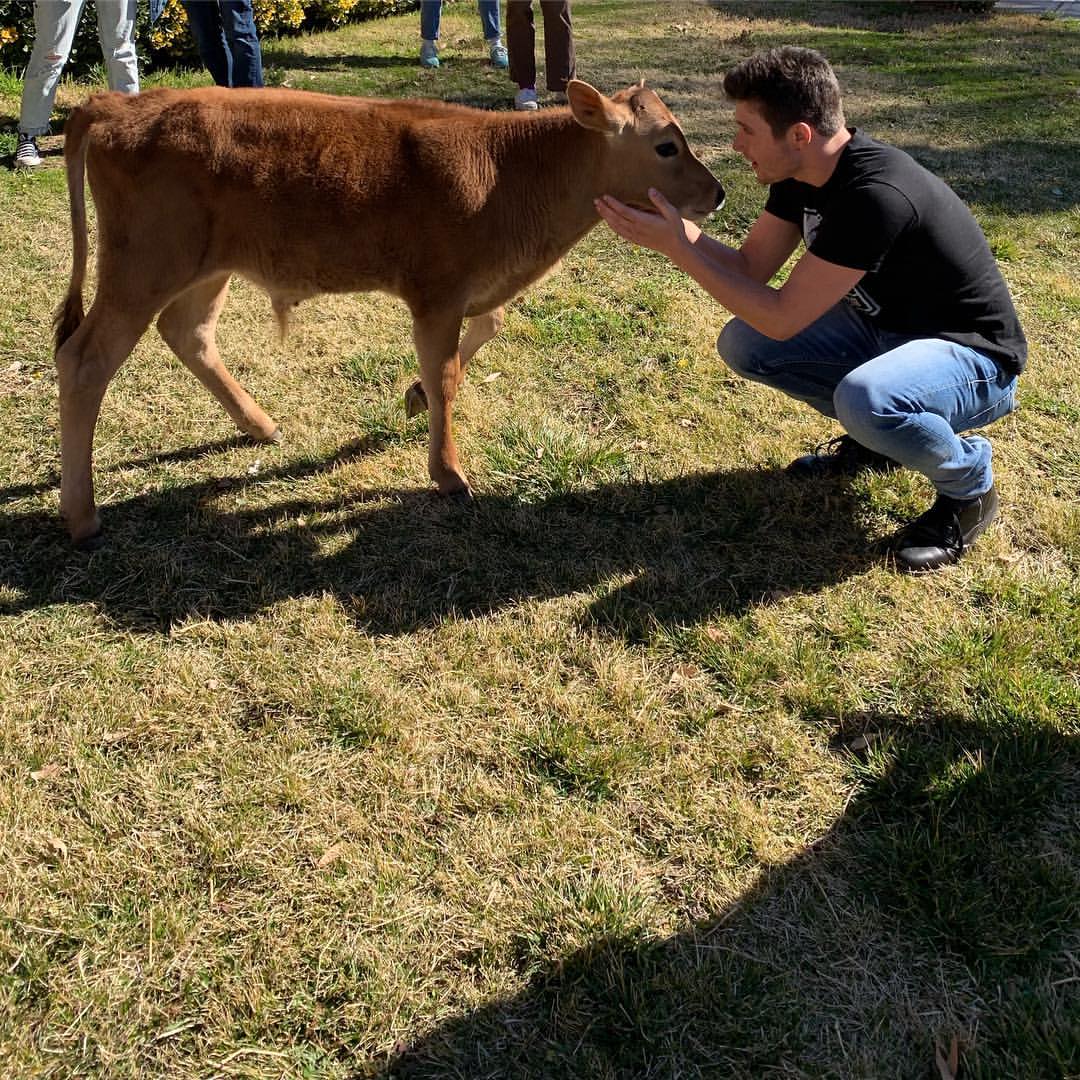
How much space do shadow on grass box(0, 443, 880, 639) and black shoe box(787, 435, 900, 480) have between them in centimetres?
13

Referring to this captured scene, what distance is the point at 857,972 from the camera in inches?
94.8

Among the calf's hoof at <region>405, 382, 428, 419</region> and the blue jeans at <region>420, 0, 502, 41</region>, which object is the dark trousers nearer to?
the blue jeans at <region>420, 0, 502, 41</region>

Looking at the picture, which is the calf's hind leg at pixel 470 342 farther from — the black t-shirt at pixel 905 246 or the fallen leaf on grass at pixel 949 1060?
the fallen leaf on grass at pixel 949 1060

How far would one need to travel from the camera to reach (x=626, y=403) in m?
4.97

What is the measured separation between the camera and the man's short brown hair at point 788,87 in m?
→ 3.17

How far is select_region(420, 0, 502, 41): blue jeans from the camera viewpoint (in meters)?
10.6

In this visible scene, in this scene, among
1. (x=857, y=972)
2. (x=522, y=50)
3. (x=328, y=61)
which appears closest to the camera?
(x=857, y=972)

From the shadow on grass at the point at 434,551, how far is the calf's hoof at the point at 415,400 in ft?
1.67

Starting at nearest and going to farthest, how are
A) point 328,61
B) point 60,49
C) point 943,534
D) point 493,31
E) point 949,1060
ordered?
1. point 949,1060
2. point 943,534
3. point 60,49
4. point 328,61
5. point 493,31

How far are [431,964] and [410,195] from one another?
9.29 ft

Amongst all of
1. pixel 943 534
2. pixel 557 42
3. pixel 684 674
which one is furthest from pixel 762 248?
pixel 557 42

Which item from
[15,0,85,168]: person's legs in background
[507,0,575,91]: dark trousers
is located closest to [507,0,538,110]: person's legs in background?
[507,0,575,91]: dark trousers

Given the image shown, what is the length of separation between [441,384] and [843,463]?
6.25ft

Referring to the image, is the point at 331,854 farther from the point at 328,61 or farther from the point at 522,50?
the point at 328,61
